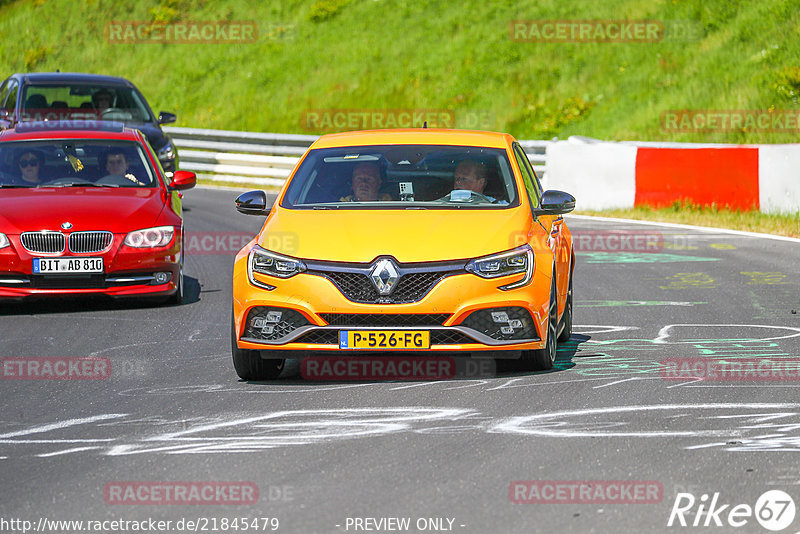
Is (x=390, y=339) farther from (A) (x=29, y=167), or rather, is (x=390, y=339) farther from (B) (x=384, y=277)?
(A) (x=29, y=167)

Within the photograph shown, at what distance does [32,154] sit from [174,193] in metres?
1.40

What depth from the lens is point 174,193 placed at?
43.0ft

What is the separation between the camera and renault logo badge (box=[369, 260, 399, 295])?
795 cm

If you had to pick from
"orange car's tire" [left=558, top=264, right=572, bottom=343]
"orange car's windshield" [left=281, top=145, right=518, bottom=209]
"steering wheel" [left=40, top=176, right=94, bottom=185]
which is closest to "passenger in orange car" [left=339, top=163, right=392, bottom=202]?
"orange car's windshield" [left=281, top=145, right=518, bottom=209]

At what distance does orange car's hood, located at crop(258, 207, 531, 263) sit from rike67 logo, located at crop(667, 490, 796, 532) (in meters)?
2.86

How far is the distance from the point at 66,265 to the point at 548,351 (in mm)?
4872

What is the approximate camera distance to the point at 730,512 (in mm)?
5367

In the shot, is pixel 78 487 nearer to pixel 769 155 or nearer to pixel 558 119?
pixel 769 155

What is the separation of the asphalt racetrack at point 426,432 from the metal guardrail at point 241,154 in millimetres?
16739

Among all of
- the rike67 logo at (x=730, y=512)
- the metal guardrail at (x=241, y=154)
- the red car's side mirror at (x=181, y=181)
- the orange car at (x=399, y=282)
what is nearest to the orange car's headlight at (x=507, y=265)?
the orange car at (x=399, y=282)

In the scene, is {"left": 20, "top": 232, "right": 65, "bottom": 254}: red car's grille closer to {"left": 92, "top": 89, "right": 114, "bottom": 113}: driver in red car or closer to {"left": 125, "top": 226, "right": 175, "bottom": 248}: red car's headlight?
{"left": 125, "top": 226, "right": 175, "bottom": 248}: red car's headlight

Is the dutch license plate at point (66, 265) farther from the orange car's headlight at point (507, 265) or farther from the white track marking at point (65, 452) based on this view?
the white track marking at point (65, 452)

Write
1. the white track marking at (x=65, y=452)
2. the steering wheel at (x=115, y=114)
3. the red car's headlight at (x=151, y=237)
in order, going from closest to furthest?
the white track marking at (x=65, y=452) < the red car's headlight at (x=151, y=237) < the steering wheel at (x=115, y=114)

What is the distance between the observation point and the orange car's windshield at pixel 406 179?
9.08 m
